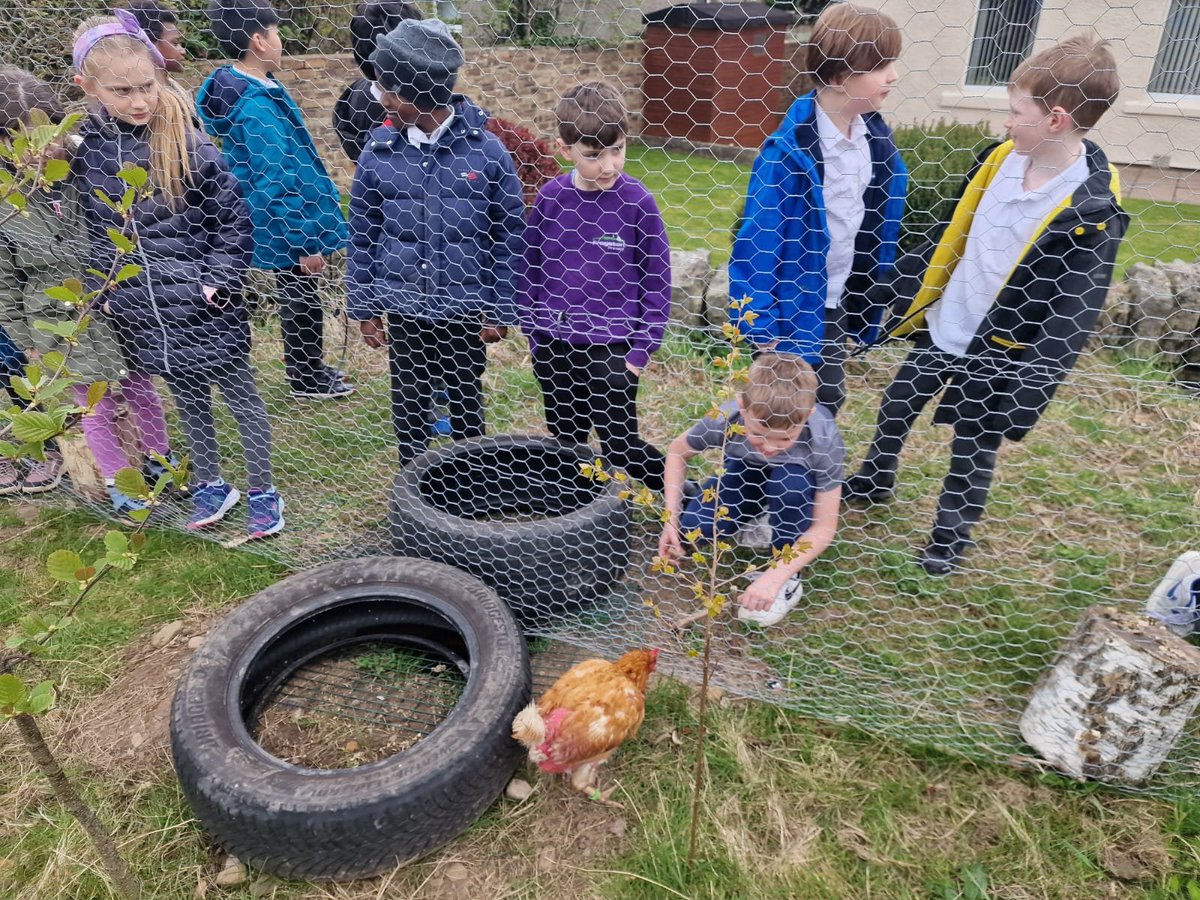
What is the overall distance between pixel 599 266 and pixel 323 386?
5.11 feet

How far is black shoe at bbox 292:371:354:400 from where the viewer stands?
304cm

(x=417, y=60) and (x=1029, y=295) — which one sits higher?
(x=417, y=60)

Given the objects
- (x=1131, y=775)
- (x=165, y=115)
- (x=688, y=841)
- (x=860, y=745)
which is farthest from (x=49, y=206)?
(x=1131, y=775)

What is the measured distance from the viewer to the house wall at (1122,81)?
147cm

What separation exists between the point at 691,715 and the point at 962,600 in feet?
2.79

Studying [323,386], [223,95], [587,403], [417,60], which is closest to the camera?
[417,60]

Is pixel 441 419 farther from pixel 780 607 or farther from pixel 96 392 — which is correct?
pixel 96 392

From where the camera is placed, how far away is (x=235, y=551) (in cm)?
232

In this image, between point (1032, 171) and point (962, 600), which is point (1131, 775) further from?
point (1032, 171)

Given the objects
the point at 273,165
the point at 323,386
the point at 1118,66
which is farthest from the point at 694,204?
the point at 1118,66

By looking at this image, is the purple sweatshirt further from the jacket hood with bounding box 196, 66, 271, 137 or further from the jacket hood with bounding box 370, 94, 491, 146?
→ the jacket hood with bounding box 196, 66, 271, 137

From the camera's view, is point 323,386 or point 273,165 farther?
point 323,386

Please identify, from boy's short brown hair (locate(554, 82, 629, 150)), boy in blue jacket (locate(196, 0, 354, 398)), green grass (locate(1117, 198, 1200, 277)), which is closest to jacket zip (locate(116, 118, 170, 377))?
boy in blue jacket (locate(196, 0, 354, 398))

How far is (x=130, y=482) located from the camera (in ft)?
3.26
